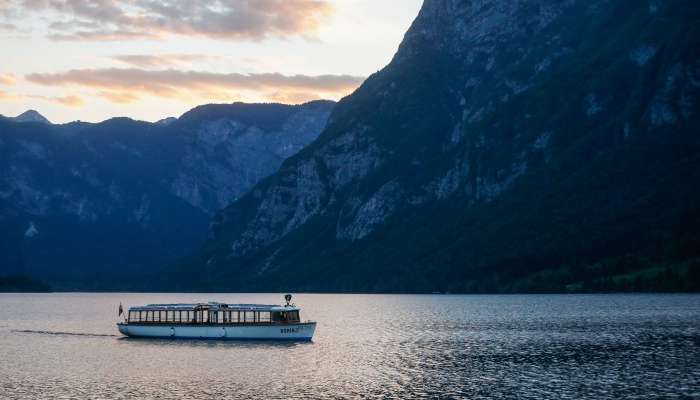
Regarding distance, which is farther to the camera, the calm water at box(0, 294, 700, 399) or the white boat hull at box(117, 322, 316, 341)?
the white boat hull at box(117, 322, 316, 341)

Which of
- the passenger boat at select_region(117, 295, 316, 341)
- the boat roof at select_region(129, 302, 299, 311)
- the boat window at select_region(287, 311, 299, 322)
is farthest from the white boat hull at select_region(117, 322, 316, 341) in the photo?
the boat roof at select_region(129, 302, 299, 311)

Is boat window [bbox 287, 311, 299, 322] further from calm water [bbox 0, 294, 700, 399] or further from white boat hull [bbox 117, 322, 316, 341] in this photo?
calm water [bbox 0, 294, 700, 399]

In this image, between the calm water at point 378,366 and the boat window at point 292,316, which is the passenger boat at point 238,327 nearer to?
the boat window at point 292,316

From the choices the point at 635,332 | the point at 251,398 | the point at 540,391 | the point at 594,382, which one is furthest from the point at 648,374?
the point at 635,332

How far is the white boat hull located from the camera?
Result: 176 meters

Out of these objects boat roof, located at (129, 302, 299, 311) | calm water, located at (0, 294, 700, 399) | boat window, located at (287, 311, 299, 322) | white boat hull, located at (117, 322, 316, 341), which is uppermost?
boat roof, located at (129, 302, 299, 311)

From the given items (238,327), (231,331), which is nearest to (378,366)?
(238,327)

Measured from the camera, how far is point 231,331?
179250mm

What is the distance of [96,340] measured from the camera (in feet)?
599

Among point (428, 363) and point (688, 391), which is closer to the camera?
point (688, 391)

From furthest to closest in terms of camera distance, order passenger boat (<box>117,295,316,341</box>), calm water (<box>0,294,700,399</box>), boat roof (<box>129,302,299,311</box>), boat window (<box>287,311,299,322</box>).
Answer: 1. boat window (<box>287,311,299,322</box>)
2. boat roof (<box>129,302,299,311</box>)
3. passenger boat (<box>117,295,316,341</box>)
4. calm water (<box>0,294,700,399</box>)

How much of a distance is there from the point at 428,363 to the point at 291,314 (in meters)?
49.8

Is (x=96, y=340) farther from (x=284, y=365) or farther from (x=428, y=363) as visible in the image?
(x=428, y=363)

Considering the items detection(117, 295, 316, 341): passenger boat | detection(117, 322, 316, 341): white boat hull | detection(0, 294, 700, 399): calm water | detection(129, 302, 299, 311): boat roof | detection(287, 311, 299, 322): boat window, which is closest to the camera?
detection(0, 294, 700, 399): calm water
